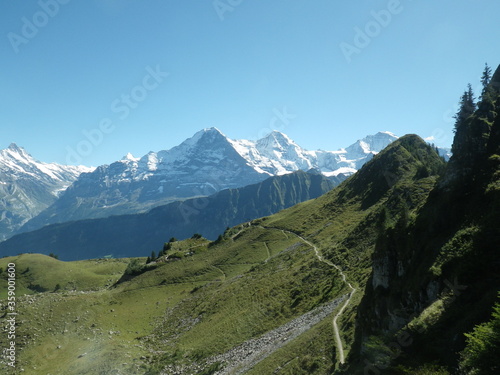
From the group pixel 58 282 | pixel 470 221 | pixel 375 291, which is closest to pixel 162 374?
pixel 375 291

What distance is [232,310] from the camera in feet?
195

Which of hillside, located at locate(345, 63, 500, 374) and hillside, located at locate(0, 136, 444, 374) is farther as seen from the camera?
hillside, located at locate(0, 136, 444, 374)

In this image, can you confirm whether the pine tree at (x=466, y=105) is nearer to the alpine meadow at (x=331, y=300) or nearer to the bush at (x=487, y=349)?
the alpine meadow at (x=331, y=300)

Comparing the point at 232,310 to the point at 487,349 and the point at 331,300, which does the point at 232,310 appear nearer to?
the point at 331,300

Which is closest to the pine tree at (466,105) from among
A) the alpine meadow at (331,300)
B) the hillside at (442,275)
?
the alpine meadow at (331,300)

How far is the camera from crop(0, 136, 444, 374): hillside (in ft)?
132

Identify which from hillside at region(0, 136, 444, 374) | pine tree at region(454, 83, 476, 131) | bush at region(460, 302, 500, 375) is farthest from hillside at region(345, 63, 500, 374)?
pine tree at region(454, 83, 476, 131)

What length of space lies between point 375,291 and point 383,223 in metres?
7.55

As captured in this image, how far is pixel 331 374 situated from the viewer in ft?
88.9

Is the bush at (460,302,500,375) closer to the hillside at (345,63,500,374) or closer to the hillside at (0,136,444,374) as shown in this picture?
the hillside at (345,63,500,374)

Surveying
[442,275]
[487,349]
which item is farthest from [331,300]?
[487,349]

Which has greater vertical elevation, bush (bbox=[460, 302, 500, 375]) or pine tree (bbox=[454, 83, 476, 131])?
pine tree (bbox=[454, 83, 476, 131])

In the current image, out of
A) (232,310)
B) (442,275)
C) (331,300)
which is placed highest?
(442,275)

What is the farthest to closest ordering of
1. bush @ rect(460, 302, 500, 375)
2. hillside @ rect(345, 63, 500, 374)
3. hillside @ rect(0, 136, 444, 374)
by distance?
hillside @ rect(0, 136, 444, 374)
hillside @ rect(345, 63, 500, 374)
bush @ rect(460, 302, 500, 375)
